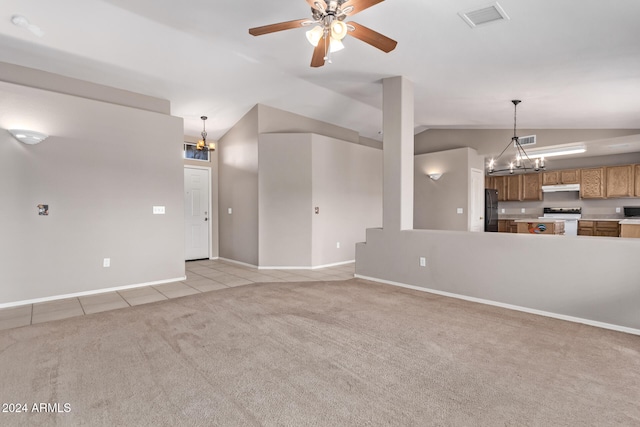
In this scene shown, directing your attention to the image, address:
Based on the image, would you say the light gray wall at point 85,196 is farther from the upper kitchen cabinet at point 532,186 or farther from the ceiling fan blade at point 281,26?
the upper kitchen cabinet at point 532,186

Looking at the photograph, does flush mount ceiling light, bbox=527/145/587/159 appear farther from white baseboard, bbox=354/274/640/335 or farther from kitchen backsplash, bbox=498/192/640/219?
white baseboard, bbox=354/274/640/335

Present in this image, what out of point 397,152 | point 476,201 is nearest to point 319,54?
point 397,152

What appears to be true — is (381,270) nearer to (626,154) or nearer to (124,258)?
(124,258)

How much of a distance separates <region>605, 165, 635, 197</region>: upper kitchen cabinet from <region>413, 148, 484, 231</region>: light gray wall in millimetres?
2717

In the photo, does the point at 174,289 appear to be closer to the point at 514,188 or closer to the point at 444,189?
the point at 444,189

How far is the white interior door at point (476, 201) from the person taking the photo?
720 cm

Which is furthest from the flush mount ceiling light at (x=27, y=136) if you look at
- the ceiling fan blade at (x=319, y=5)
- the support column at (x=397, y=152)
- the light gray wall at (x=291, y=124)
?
the support column at (x=397, y=152)

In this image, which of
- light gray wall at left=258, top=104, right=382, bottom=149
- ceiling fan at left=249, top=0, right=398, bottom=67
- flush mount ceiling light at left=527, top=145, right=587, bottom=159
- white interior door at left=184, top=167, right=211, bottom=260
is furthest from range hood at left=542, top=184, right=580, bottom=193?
white interior door at left=184, top=167, right=211, bottom=260

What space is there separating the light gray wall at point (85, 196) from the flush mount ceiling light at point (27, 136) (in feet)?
0.43

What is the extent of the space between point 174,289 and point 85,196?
1779mm

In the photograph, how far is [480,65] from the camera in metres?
3.89

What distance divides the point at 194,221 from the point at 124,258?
8.31 feet

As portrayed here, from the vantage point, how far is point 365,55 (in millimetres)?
4074

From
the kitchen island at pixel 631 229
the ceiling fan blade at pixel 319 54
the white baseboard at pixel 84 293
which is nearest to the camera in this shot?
the ceiling fan blade at pixel 319 54
